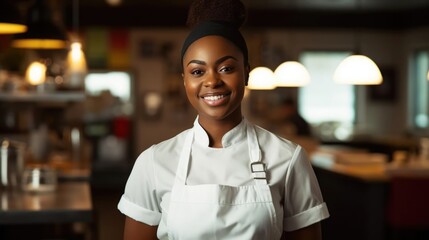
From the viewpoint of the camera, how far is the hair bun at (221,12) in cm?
202

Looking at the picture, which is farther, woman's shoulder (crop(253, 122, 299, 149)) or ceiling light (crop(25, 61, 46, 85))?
ceiling light (crop(25, 61, 46, 85))

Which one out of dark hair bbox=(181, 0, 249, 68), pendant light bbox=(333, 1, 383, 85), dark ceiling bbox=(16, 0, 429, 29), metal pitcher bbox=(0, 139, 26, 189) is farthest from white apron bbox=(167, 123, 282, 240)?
dark ceiling bbox=(16, 0, 429, 29)

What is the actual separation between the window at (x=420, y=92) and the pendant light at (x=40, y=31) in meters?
7.91

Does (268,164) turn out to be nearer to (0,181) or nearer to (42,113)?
(0,181)

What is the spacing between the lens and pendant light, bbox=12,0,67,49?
19.7 feet

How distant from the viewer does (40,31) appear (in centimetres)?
603

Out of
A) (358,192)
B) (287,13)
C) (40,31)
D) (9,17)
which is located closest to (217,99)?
(9,17)

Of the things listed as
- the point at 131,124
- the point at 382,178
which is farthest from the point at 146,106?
the point at 382,178

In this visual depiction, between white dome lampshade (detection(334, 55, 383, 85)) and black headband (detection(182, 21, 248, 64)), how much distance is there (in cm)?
438

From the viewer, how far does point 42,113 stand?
934 cm

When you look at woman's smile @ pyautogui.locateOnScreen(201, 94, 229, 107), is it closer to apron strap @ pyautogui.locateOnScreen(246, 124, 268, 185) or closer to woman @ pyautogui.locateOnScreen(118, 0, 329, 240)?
woman @ pyautogui.locateOnScreen(118, 0, 329, 240)

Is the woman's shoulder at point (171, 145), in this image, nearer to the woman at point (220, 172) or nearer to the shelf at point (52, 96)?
the woman at point (220, 172)

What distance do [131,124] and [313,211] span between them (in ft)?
34.1

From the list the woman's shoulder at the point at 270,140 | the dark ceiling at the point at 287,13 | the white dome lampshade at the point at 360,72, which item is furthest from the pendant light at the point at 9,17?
the dark ceiling at the point at 287,13
